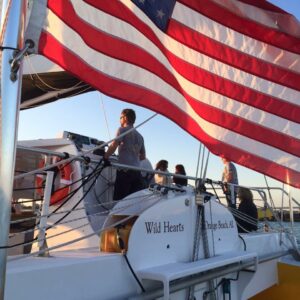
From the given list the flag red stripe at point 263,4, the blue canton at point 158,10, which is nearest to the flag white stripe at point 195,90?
the blue canton at point 158,10

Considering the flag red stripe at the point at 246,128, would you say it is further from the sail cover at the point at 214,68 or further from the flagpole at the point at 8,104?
the flagpole at the point at 8,104

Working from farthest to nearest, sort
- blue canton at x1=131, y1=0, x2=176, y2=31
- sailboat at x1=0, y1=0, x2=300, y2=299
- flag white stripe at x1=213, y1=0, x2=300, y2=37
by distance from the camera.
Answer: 1. flag white stripe at x1=213, y1=0, x2=300, y2=37
2. blue canton at x1=131, y1=0, x2=176, y2=31
3. sailboat at x1=0, y1=0, x2=300, y2=299

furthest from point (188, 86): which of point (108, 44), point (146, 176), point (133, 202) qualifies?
point (146, 176)

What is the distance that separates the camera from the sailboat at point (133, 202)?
7.25ft

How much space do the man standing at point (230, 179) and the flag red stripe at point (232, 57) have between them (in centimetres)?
201

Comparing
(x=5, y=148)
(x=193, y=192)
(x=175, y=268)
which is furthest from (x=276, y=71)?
(x=5, y=148)

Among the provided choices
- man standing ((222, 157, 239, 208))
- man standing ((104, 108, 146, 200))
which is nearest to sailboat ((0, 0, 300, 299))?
man standing ((104, 108, 146, 200))

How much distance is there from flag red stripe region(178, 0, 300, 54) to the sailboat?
0.01 meters

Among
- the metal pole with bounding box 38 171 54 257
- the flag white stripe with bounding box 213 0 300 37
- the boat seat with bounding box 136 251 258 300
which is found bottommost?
the boat seat with bounding box 136 251 258 300

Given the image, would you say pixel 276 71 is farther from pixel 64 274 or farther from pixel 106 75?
pixel 64 274

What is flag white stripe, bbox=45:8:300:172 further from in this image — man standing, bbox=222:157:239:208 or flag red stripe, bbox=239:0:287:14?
man standing, bbox=222:157:239:208

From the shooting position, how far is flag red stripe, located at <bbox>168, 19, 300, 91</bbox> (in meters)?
3.41

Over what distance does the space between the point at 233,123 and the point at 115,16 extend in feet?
4.87

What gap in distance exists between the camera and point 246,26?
364 centimetres
